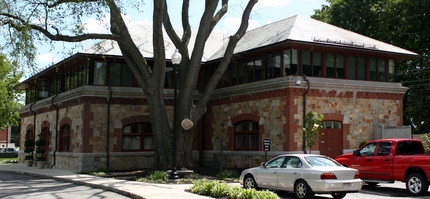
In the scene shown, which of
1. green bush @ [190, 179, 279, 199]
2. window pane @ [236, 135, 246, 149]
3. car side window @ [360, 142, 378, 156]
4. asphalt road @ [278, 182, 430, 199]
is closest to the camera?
green bush @ [190, 179, 279, 199]

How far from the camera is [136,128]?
87.7 feet

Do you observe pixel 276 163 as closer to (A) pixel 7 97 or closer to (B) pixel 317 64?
(B) pixel 317 64

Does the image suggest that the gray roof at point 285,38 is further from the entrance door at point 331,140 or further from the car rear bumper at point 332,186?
the car rear bumper at point 332,186

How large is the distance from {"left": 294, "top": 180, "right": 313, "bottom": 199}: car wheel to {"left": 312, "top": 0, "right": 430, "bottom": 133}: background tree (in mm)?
22299

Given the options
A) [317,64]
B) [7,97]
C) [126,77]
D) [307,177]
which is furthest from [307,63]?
[7,97]

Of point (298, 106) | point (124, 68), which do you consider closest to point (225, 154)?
point (298, 106)

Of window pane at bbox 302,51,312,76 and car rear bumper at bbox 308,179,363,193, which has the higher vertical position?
window pane at bbox 302,51,312,76

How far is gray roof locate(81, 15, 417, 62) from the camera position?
22.7 metres

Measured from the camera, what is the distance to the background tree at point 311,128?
20844 mm

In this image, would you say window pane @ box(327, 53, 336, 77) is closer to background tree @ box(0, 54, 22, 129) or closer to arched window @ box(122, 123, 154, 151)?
arched window @ box(122, 123, 154, 151)

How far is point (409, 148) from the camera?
15945 millimetres

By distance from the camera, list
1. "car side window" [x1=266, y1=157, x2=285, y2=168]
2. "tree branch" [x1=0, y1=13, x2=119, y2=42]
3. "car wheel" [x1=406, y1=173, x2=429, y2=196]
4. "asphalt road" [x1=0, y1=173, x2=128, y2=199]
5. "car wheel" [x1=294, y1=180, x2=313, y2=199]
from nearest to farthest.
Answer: "car wheel" [x1=294, y1=180, x2=313, y2=199]
"asphalt road" [x1=0, y1=173, x2=128, y2=199]
"car wheel" [x1=406, y1=173, x2=429, y2=196]
"car side window" [x1=266, y1=157, x2=285, y2=168]
"tree branch" [x1=0, y1=13, x2=119, y2=42]

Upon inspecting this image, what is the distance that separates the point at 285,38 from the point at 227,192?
10.3 meters

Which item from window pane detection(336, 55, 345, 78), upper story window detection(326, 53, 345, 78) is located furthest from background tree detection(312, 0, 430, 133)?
upper story window detection(326, 53, 345, 78)
